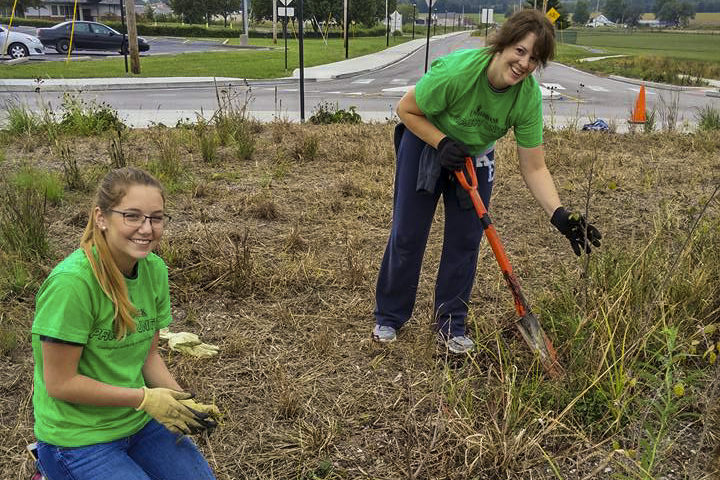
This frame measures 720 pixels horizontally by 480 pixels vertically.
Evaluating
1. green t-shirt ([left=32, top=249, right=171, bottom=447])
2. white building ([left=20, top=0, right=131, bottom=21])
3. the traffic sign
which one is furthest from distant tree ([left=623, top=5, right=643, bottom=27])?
green t-shirt ([left=32, top=249, right=171, bottom=447])

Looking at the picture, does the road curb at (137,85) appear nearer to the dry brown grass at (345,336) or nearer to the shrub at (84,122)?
the shrub at (84,122)

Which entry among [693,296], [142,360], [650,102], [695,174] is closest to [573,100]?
[650,102]

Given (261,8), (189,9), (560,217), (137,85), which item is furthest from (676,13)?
(560,217)

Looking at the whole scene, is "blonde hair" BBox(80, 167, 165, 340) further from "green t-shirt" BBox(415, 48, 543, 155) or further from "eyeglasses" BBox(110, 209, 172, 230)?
"green t-shirt" BBox(415, 48, 543, 155)

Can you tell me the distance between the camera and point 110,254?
69.5 inches

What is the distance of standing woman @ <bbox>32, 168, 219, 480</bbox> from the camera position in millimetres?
1666

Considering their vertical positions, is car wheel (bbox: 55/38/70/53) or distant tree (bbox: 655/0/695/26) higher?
distant tree (bbox: 655/0/695/26)

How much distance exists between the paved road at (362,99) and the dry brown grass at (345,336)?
3.30 metres

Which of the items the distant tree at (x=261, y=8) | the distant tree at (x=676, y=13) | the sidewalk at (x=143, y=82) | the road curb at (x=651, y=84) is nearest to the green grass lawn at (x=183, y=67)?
the sidewalk at (x=143, y=82)

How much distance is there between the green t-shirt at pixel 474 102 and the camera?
105 inches

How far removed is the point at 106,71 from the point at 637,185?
1732 cm

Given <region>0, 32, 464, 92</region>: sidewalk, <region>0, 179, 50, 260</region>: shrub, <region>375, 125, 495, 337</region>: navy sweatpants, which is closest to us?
<region>375, 125, 495, 337</region>: navy sweatpants

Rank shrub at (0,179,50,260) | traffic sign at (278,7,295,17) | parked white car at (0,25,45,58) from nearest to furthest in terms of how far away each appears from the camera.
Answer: shrub at (0,179,50,260), traffic sign at (278,7,295,17), parked white car at (0,25,45,58)

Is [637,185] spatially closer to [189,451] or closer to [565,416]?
[565,416]
